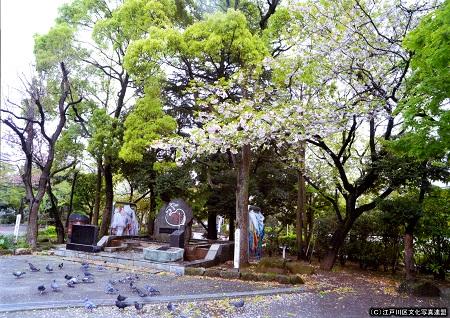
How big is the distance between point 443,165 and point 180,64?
857 cm

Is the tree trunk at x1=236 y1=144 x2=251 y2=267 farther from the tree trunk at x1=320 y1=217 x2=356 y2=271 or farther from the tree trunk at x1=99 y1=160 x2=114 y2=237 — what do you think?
the tree trunk at x1=99 y1=160 x2=114 y2=237

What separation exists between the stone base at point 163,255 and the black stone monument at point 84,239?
8.24 feet

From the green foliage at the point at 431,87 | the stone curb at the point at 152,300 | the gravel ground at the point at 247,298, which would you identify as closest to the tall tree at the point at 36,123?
the gravel ground at the point at 247,298

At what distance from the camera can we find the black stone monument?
1241 centimetres

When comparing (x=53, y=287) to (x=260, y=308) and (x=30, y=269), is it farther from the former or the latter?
(x=260, y=308)

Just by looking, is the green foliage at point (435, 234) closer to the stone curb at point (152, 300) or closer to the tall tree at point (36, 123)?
the stone curb at point (152, 300)

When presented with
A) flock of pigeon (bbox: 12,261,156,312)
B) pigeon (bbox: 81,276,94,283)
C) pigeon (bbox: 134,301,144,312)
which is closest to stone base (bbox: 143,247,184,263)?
flock of pigeon (bbox: 12,261,156,312)

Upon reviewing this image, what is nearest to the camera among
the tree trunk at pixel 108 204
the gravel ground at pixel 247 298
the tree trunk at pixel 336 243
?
the gravel ground at pixel 247 298

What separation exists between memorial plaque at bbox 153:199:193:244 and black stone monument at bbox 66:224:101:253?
275cm

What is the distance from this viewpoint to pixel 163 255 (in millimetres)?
10844

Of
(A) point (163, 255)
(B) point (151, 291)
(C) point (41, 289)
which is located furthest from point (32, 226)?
(B) point (151, 291)

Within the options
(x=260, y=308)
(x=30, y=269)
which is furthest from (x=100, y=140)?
(x=260, y=308)

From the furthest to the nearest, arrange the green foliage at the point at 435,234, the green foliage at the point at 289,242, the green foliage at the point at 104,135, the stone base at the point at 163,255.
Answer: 1. the green foliage at the point at 289,242
2. the green foliage at the point at 104,135
3. the stone base at the point at 163,255
4. the green foliage at the point at 435,234

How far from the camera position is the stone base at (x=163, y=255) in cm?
1082
